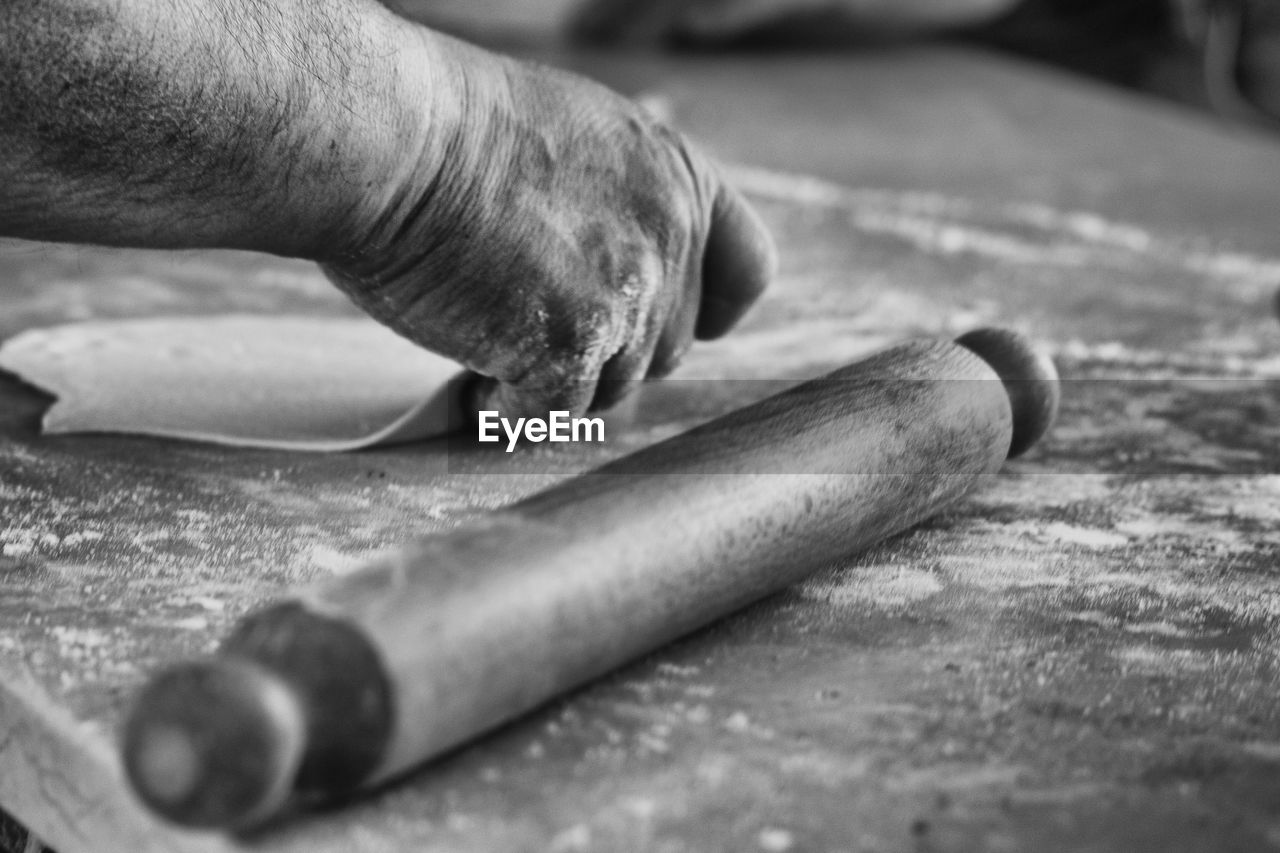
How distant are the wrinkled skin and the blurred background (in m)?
2.04

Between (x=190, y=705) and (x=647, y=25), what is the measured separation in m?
3.50

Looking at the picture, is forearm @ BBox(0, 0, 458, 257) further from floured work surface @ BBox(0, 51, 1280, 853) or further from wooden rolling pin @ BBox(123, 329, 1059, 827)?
wooden rolling pin @ BBox(123, 329, 1059, 827)

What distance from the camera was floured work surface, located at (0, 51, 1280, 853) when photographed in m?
0.81

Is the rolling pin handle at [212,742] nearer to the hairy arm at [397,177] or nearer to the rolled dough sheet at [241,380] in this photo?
the hairy arm at [397,177]

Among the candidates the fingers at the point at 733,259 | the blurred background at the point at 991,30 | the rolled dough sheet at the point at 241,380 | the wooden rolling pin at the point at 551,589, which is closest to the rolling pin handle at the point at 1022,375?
the wooden rolling pin at the point at 551,589

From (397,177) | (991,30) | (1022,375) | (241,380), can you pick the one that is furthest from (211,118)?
(991,30)

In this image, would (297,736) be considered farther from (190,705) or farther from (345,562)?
(345,562)

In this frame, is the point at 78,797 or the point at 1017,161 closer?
the point at 78,797

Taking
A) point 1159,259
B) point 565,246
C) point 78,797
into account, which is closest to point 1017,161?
point 1159,259

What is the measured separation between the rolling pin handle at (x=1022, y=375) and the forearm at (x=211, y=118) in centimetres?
56

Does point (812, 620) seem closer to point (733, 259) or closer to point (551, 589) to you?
point (551, 589)

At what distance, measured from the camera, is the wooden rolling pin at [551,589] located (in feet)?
2.30

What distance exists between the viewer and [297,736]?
707 millimetres

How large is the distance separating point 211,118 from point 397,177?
0.63ft
